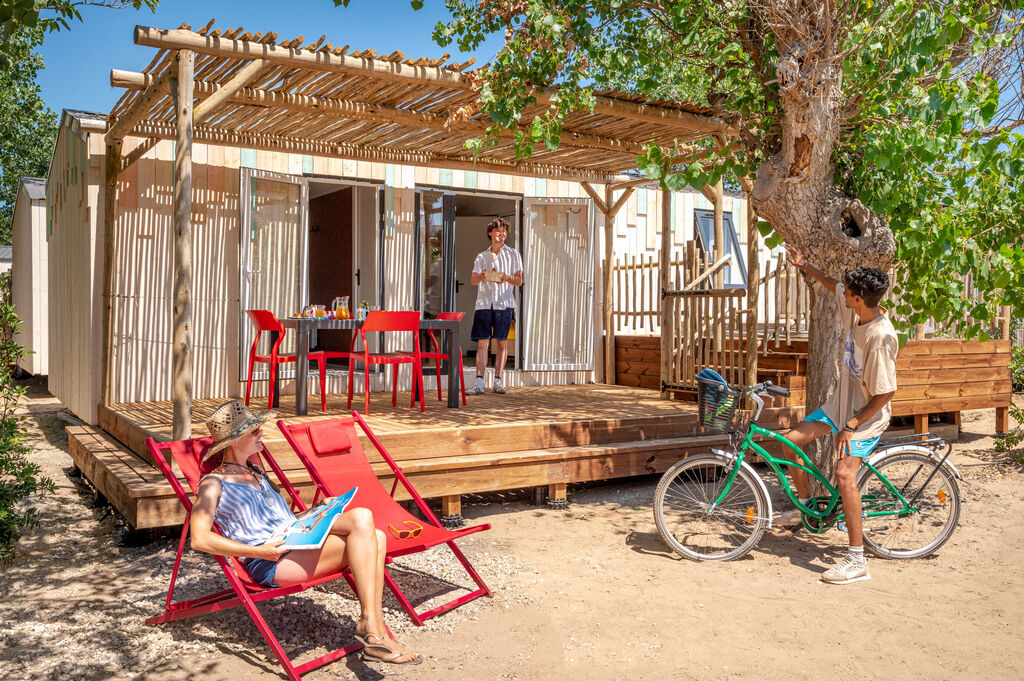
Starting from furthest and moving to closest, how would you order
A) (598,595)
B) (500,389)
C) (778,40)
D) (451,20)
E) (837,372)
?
(500,389) → (451,20) → (837,372) → (778,40) → (598,595)

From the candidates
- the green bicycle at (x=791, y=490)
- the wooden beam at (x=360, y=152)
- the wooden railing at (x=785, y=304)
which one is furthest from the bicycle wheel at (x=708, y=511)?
the wooden beam at (x=360, y=152)

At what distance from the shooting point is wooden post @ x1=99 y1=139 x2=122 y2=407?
714 centimetres

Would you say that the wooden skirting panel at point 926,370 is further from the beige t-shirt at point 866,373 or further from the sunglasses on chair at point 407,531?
the sunglasses on chair at point 407,531

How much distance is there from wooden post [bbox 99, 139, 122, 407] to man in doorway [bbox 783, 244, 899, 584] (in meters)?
5.75

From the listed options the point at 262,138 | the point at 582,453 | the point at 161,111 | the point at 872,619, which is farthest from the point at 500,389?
the point at 872,619

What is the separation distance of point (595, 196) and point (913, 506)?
19.1 ft

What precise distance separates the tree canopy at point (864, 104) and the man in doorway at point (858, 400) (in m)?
0.84

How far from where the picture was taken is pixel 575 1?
5.31 metres

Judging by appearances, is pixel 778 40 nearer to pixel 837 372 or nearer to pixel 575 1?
pixel 575 1

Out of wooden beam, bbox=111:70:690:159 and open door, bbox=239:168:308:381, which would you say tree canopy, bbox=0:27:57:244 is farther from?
wooden beam, bbox=111:70:690:159

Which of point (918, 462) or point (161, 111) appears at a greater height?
point (161, 111)

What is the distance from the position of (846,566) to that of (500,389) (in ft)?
14.4

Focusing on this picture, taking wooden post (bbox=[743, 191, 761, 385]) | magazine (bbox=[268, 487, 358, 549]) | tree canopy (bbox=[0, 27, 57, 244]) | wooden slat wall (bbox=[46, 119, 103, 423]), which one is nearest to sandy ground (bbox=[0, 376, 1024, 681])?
magazine (bbox=[268, 487, 358, 549])

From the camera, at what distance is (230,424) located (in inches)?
133
